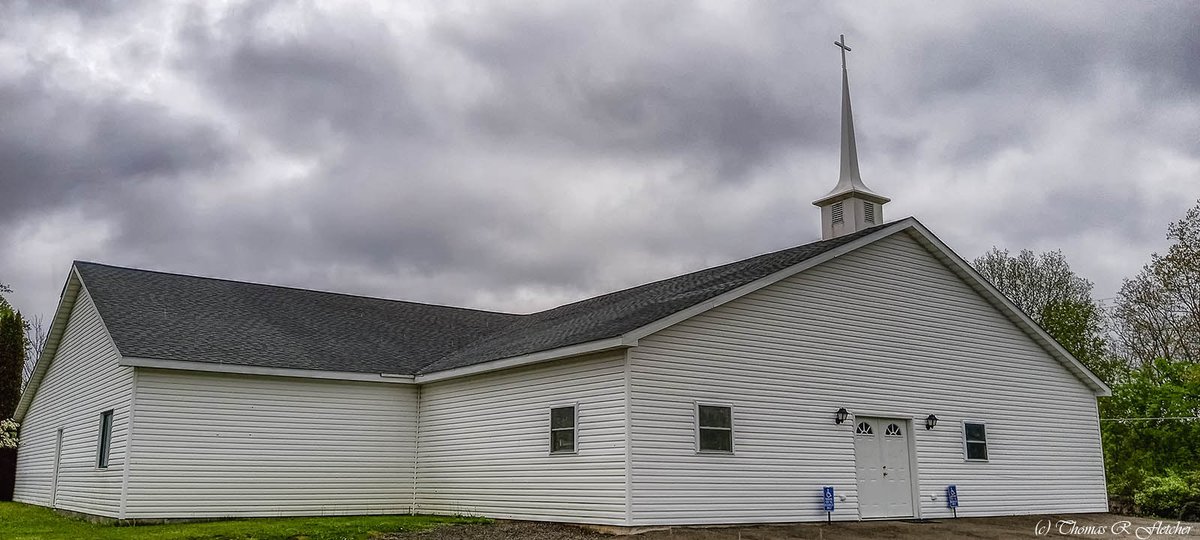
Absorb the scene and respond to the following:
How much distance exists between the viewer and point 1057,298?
129 ft

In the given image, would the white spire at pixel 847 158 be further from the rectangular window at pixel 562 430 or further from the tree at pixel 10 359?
the tree at pixel 10 359

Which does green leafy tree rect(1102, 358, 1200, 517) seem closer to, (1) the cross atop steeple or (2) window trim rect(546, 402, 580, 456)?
(1) the cross atop steeple

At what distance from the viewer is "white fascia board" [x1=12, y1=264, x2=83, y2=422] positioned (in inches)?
893

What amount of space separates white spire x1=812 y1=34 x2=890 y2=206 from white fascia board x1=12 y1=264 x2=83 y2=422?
16887 mm

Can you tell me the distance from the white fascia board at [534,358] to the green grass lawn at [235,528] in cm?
275

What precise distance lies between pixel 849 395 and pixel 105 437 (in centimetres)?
1426

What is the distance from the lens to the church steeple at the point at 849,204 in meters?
22.0

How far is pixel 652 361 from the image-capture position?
15.5 m

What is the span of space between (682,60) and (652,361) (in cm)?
742

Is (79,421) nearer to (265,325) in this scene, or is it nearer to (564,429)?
(265,325)

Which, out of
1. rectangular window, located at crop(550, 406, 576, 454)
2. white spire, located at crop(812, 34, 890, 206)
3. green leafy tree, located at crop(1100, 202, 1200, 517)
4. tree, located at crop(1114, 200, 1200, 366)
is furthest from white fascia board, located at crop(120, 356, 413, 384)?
tree, located at crop(1114, 200, 1200, 366)

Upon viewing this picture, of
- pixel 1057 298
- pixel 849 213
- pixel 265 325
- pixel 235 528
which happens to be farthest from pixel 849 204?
pixel 1057 298

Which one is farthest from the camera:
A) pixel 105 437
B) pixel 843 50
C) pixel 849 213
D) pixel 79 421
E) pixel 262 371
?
pixel 843 50

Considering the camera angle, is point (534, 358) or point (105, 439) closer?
point (534, 358)
